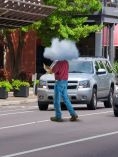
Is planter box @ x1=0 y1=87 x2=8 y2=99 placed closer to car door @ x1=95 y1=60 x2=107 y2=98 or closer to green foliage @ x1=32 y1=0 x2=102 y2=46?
car door @ x1=95 y1=60 x2=107 y2=98

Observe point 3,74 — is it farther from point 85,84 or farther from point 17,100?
point 85,84

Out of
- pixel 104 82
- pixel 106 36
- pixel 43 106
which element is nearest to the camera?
pixel 43 106

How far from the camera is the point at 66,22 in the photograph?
38.9 meters

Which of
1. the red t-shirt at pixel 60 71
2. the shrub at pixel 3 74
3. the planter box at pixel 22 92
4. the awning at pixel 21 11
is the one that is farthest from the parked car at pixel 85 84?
the shrub at pixel 3 74

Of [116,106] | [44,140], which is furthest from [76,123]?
[44,140]

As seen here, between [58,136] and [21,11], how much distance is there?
16717 mm

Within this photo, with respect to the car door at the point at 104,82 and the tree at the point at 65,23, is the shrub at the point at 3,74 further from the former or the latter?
the car door at the point at 104,82

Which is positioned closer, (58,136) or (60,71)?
(58,136)

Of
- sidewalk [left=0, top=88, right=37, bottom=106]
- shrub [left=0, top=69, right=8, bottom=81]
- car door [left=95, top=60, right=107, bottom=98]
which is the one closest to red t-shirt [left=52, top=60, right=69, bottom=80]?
car door [left=95, top=60, right=107, bottom=98]

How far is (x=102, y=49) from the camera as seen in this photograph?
158 feet

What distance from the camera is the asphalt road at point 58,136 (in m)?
12.6

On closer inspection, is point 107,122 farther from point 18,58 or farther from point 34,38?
point 34,38

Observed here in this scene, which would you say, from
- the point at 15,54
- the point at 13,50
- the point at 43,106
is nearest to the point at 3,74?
the point at 15,54

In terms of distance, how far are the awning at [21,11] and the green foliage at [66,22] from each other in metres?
4.40
